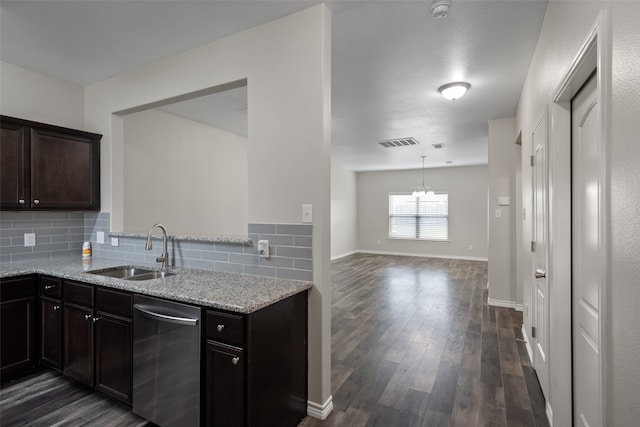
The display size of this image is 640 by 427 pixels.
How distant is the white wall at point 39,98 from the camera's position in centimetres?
286

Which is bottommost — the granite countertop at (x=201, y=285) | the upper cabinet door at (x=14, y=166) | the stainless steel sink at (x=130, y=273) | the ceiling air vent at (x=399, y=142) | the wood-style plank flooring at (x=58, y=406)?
the wood-style plank flooring at (x=58, y=406)

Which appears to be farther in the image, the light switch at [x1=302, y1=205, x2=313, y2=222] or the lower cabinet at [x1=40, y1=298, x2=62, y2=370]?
the lower cabinet at [x1=40, y1=298, x2=62, y2=370]

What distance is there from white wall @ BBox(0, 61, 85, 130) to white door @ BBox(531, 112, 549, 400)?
4319 millimetres

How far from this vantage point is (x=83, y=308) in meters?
2.26

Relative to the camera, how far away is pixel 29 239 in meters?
3.00

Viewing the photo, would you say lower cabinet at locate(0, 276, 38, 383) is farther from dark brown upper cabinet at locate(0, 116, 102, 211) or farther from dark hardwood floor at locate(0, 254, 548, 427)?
dark brown upper cabinet at locate(0, 116, 102, 211)

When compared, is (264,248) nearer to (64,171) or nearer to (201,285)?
(201,285)

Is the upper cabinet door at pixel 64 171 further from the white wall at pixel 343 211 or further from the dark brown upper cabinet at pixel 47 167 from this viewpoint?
the white wall at pixel 343 211

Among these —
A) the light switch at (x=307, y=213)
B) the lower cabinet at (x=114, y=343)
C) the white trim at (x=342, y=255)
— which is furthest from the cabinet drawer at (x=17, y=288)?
the white trim at (x=342, y=255)

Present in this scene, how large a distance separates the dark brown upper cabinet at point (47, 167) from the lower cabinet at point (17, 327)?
702 millimetres

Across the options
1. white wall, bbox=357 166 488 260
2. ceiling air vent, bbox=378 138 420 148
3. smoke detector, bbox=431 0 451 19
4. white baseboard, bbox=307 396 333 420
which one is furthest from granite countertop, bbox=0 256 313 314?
white wall, bbox=357 166 488 260

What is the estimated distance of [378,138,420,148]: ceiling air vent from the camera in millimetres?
5781

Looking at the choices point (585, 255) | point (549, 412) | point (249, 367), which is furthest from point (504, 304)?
point (249, 367)

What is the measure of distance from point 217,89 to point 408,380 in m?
2.82
